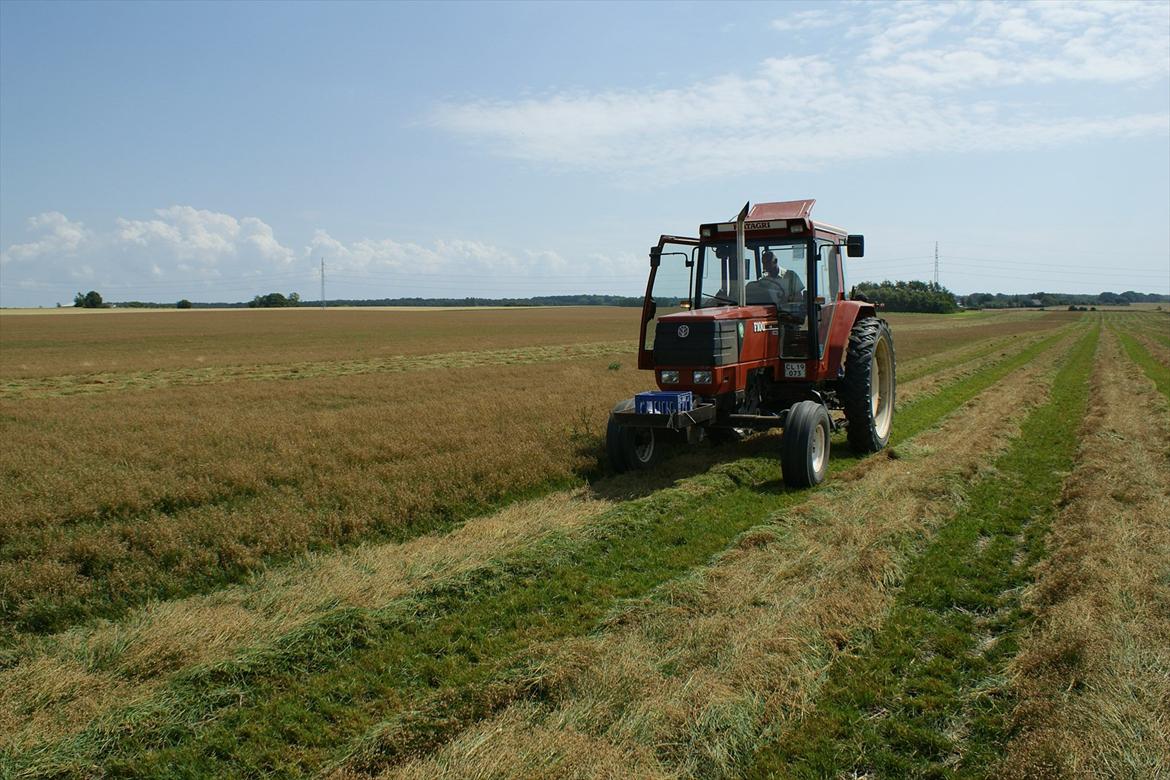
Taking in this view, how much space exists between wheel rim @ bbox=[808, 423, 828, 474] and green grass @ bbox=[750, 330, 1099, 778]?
1.65 metres

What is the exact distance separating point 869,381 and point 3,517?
8.65 metres

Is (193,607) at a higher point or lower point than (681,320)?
lower

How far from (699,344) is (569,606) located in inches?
140

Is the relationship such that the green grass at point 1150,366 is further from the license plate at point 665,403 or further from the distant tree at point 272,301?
the distant tree at point 272,301

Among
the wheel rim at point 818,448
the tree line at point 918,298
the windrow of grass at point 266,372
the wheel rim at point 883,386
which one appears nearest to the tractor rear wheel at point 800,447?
the wheel rim at point 818,448

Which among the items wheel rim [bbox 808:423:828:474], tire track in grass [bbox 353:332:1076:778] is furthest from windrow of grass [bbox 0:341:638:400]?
tire track in grass [bbox 353:332:1076:778]

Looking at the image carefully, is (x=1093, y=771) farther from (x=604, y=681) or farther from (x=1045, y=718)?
(x=604, y=681)

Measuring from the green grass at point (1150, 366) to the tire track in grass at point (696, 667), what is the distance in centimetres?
1199

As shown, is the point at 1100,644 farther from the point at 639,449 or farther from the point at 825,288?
the point at 825,288

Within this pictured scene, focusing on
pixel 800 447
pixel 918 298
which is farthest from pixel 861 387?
pixel 918 298

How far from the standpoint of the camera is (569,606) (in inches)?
192

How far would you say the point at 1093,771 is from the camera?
2961 mm

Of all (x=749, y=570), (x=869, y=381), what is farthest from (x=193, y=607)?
(x=869, y=381)

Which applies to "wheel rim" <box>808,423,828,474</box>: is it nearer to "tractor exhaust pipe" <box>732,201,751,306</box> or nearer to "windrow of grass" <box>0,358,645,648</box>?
"tractor exhaust pipe" <box>732,201,751,306</box>
